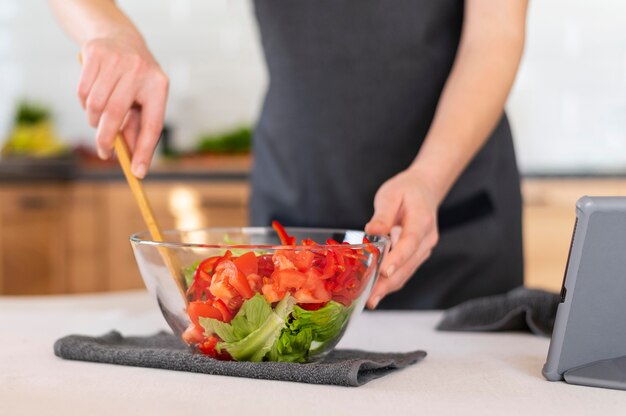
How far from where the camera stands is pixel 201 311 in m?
0.80

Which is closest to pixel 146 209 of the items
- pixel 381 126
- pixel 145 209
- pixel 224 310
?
pixel 145 209

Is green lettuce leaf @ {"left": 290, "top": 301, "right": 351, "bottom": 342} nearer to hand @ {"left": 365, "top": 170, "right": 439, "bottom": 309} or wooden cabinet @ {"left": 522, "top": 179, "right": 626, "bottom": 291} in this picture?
hand @ {"left": 365, "top": 170, "right": 439, "bottom": 309}

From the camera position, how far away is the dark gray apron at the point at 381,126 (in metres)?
1.48

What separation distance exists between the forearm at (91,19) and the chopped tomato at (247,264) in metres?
0.46

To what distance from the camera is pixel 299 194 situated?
5.15 feet

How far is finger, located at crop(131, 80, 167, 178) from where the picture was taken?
104 centimetres

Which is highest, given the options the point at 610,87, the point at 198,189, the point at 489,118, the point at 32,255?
the point at 489,118

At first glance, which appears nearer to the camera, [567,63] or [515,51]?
[515,51]

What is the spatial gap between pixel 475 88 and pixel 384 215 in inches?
12.7

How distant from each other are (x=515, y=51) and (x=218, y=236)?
498 mm

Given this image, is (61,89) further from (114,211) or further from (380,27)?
(380,27)

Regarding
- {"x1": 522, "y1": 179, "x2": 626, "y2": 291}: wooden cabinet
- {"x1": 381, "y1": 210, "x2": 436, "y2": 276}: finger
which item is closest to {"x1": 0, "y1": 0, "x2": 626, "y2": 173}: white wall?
{"x1": 522, "y1": 179, "x2": 626, "y2": 291}: wooden cabinet

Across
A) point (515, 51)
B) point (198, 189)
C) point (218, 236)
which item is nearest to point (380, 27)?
point (515, 51)

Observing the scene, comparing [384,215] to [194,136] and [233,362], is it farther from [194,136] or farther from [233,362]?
[194,136]
